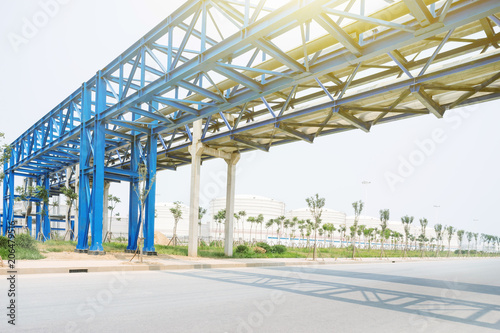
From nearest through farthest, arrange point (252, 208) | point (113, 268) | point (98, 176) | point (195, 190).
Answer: point (113, 268)
point (98, 176)
point (195, 190)
point (252, 208)

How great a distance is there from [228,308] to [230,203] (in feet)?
55.4

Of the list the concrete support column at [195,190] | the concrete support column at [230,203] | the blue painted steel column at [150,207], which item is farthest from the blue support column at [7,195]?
the concrete support column at [230,203]

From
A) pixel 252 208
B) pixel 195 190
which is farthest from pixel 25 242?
pixel 252 208

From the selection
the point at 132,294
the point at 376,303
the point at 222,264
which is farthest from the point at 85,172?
the point at 376,303

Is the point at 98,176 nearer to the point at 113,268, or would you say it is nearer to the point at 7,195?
the point at 113,268

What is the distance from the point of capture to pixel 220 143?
72.2 ft

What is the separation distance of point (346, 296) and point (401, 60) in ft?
23.7

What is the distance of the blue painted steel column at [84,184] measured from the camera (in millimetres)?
19422

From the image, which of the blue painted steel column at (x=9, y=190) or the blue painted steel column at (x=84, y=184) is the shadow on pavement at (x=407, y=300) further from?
the blue painted steel column at (x=9, y=190)

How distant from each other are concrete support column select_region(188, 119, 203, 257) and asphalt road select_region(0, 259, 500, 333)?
10.4 m

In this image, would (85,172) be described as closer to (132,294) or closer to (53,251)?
(53,251)

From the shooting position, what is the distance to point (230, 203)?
23.9 metres

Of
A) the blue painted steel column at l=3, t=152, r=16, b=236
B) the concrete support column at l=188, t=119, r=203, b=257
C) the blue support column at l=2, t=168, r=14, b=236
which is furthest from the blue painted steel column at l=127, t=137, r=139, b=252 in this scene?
the blue support column at l=2, t=168, r=14, b=236

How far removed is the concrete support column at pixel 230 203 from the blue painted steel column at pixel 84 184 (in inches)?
320
